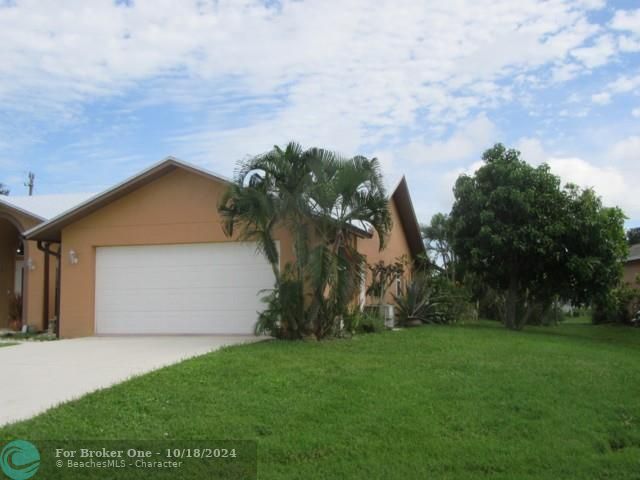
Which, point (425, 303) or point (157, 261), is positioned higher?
point (157, 261)

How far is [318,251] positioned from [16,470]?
7.00m

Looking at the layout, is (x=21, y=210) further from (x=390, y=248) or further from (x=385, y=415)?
(x=385, y=415)

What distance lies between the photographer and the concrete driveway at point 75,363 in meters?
7.66

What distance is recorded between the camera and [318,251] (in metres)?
11.6

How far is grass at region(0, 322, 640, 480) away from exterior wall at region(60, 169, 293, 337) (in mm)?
5567

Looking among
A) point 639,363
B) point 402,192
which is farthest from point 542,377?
point 402,192

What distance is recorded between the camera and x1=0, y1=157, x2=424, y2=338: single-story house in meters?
14.5

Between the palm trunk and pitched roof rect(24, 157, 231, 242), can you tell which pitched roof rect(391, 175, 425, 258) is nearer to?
the palm trunk

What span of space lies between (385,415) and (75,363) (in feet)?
20.0

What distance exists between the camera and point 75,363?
407 inches

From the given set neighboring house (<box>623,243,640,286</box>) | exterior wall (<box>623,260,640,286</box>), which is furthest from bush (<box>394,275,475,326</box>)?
exterior wall (<box>623,260,640,286</box>)

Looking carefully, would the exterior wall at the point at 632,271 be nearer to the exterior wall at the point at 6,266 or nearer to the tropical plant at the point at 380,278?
the tropical plant at the point at 380,278

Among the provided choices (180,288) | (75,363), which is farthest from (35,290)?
(75,363)

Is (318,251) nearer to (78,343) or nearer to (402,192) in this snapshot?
(78,343)
